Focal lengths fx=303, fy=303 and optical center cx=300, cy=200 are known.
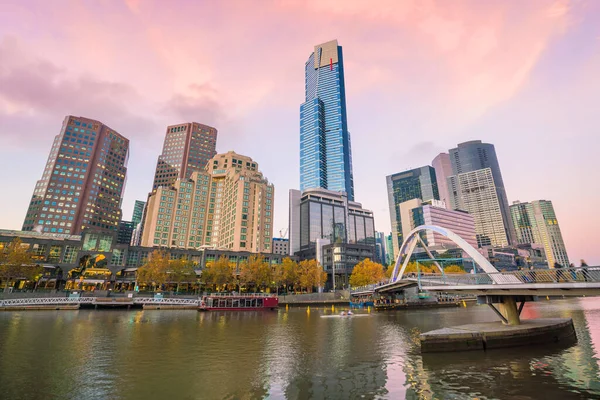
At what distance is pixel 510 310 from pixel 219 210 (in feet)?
517

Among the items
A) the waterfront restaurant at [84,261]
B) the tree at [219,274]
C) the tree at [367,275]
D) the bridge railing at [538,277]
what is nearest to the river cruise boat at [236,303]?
the tree at [219,274]

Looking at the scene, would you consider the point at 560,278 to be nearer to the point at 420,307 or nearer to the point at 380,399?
the point at 380,399

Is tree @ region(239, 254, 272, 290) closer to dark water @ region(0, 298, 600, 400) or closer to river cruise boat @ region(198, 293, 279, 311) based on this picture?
river cruise boat @ region(198, 293, 279, 311)

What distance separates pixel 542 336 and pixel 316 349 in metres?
22.8

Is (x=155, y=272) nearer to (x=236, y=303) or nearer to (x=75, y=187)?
(x=236, y=303)

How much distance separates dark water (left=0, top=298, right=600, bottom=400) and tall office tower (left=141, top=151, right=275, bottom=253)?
108 meters

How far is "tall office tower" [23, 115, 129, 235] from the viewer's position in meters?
170

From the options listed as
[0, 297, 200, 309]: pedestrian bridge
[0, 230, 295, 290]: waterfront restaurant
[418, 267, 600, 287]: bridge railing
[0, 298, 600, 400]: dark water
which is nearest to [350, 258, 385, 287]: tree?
[0, 297, 200, 309]: pedestrian bridge

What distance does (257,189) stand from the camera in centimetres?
14875

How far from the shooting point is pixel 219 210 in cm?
17488

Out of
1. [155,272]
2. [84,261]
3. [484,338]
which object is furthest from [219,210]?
[484,338]

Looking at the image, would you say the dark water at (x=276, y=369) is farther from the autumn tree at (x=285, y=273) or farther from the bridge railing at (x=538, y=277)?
the autumn tree at (x=285, y=273)

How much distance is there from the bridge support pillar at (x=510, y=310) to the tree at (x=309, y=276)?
84.6m

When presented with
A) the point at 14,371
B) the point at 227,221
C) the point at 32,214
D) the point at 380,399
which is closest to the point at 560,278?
the point at 380,399
